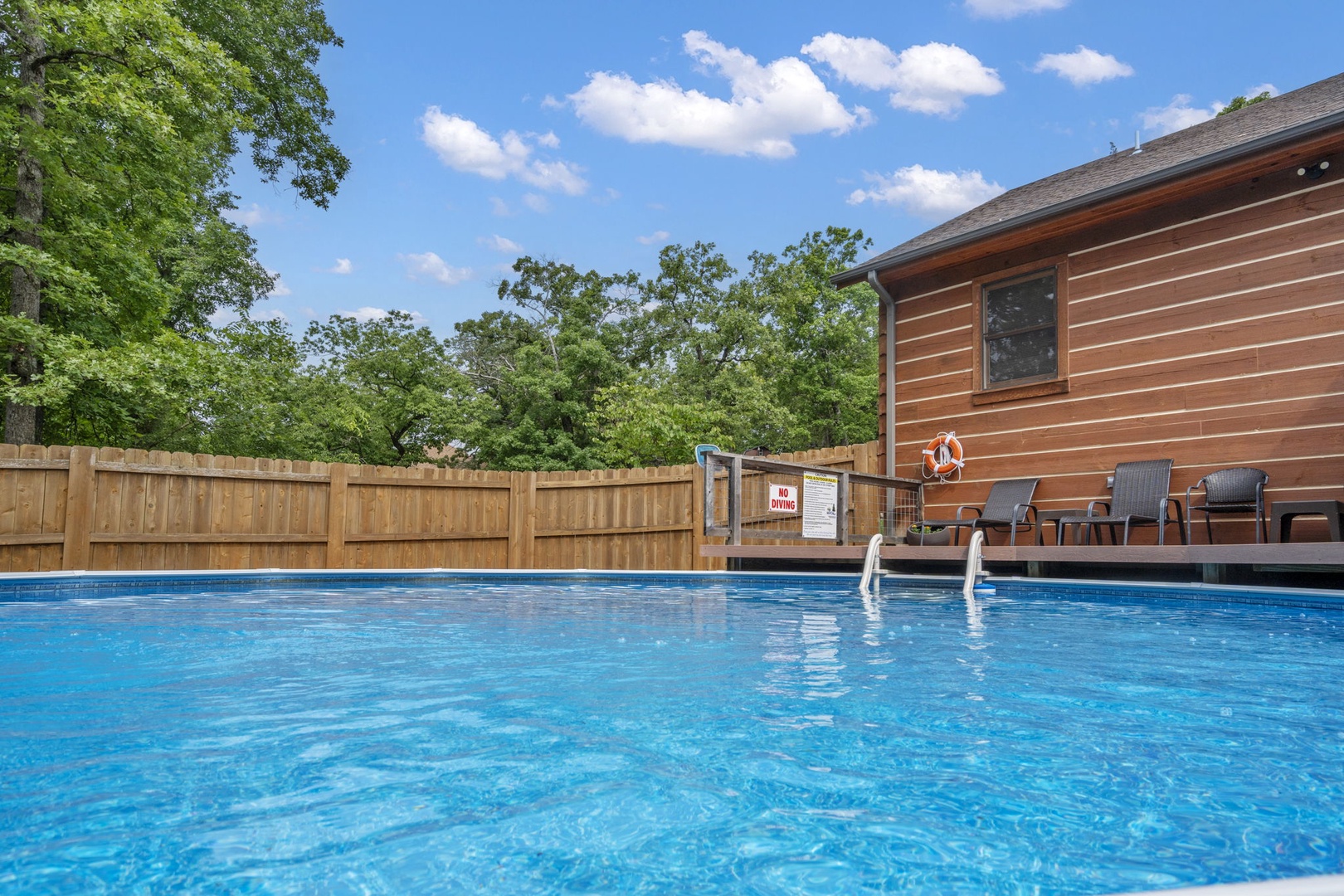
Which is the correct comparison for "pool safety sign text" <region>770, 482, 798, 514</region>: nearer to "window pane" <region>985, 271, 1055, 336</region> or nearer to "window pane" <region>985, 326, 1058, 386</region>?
"window pane" <region>985, 326, 1058, 386</region>

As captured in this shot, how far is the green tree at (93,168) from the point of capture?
10.1 meters

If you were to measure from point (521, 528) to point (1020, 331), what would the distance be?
22.6 ft

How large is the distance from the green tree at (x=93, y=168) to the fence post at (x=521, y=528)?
4915mm

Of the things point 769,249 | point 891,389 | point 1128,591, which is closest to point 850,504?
point 891,389

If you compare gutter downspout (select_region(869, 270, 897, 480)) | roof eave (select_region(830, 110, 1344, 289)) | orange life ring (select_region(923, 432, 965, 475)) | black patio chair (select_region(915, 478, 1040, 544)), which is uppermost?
roof eave (select_region(830, 110, 1344, 289))

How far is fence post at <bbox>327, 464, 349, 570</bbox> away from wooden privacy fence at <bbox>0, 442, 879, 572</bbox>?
1cm

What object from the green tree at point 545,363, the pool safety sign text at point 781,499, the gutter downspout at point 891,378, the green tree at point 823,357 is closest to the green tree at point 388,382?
the green tree at point 545,363

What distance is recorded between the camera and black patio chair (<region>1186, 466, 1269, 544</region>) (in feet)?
20.1

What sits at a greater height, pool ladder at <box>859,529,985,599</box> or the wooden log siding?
the wooden log siding

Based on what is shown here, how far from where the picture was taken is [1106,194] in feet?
22.2

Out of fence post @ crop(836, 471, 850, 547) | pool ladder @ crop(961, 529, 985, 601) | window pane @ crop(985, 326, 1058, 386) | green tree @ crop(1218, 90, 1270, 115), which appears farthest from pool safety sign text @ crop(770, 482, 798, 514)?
green tree @ crop(1218, 90, 1270, 115)

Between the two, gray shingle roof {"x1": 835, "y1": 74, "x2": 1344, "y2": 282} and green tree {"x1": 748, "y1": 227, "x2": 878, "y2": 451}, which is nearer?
gray shingle roof {"x1": 835, "y1": 74, "x2": 1344, "y2": 282}

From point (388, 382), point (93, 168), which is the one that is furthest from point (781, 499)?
point (388, 382)

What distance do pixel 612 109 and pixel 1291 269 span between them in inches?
1527
